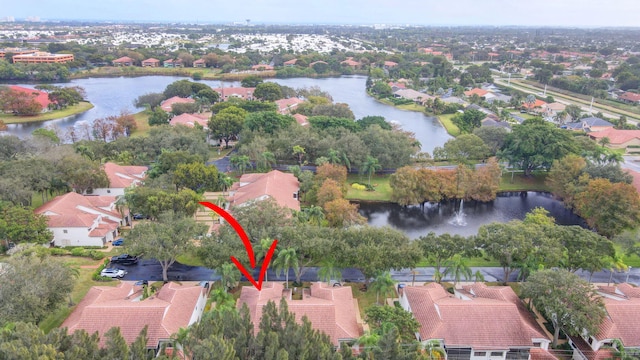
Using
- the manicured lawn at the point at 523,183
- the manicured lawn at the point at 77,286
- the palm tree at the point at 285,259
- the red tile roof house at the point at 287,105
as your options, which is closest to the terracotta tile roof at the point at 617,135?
the manicured lawn at the point at 523,183

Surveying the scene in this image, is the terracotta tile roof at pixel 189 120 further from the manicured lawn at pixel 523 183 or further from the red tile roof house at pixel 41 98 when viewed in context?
the manicured lawn at pixel 523 183

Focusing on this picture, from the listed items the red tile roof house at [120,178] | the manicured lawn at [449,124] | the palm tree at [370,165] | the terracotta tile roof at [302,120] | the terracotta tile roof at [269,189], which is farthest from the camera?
the manicured lawn at [449,124]

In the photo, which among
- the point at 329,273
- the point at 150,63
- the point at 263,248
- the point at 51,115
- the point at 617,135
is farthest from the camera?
the point at 150,63

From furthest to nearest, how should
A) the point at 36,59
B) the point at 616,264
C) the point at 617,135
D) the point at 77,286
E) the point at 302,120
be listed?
the point at 36,59 < the point at 302,120 < the point at 617,135 < the point at 616,264 < the point at 77,286

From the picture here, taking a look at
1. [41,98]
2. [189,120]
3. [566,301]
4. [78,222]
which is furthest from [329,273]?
[41,98]

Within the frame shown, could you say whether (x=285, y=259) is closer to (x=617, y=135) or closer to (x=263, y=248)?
(x=263, y=248)

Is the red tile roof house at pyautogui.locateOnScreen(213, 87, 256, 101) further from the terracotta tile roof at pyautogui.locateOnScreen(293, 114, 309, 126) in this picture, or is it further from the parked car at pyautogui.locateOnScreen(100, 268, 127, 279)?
the parked car at pyautogui.locateOnScreen(100, 268, 127, 279)

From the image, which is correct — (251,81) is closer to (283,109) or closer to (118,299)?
(283,109)
